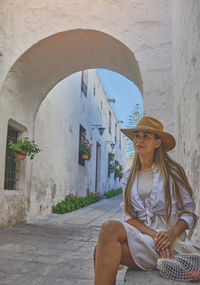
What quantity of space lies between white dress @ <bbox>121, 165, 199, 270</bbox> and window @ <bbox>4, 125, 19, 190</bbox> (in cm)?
398

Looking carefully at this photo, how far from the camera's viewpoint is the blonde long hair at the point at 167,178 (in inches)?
64.6

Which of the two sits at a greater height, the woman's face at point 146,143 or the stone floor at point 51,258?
the woman's face at point 146,143

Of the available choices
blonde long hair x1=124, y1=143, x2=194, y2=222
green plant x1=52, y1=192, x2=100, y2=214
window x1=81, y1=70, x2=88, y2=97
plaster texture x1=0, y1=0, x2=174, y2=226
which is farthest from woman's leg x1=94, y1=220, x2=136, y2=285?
window x1=81, y1=70, x2=88, y2=97

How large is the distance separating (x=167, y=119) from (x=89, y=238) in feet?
6.64

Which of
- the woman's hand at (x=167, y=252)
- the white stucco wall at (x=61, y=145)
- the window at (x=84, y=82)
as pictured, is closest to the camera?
the woman's hand at (x=167, y=252)

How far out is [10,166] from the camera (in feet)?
18.0

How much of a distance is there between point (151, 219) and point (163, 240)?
20cm

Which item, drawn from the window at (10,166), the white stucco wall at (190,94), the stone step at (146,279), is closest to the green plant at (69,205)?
the window at (10,166)

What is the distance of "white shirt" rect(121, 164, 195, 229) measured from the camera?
1644 mm

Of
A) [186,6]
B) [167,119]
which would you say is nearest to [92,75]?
[167,119]

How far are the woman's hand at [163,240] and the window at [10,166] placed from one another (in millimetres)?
4299

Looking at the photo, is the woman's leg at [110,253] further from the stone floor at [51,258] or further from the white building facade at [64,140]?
the white building facade at [64,140]

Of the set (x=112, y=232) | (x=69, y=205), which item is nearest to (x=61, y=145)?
(x=69, y=205)

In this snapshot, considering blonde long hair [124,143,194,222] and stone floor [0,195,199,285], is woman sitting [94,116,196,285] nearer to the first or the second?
blonde long hair [124,143,194,222]
